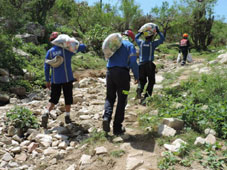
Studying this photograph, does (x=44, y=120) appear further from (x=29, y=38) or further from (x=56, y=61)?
(x=29, y=38)

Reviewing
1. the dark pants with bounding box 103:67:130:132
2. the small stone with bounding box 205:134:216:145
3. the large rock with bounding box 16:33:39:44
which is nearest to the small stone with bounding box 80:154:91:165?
the dark pants with bounding box 103:67:130:132

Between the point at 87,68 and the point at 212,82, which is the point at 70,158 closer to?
the point at 212,82

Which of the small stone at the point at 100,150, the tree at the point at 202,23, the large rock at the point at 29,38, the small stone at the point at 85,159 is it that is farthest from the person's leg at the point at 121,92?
the tree at the point at 202,23

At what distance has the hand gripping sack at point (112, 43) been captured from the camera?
3412mm

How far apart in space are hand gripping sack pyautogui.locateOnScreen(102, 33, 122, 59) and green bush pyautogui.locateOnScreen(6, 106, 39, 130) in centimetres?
191

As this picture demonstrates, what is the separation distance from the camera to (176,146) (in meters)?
2.96

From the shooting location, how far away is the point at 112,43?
342 cm

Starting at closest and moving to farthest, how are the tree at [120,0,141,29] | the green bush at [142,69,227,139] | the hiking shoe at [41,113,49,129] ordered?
the green bush at [142,69,227,139] → the hiking shoe at [41,113,49,129] → the tree at [120,0,141,29]

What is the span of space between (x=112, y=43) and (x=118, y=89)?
2.37ft

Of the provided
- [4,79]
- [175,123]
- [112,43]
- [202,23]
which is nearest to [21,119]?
[112,43]

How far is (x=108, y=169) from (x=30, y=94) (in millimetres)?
4845

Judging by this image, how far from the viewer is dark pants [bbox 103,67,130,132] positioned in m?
3.47

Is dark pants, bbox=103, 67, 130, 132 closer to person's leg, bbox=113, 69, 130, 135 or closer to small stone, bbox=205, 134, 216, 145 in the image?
person's leg, bbox=113, 69, 130, 135

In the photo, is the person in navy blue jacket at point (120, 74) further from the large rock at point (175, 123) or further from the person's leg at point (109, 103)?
the large rock at point (175, 123)
